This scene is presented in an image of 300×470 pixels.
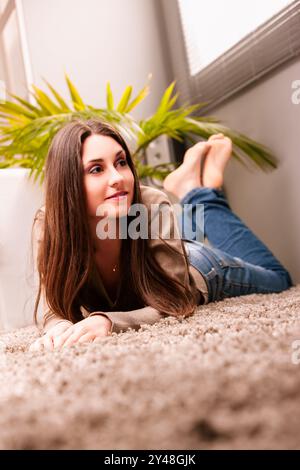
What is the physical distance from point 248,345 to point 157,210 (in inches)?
30.5

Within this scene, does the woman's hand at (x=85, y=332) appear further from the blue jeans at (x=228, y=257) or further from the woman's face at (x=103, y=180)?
the blue jeans at (x=228, y=257)

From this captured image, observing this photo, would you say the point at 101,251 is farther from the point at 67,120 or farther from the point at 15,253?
the point at 67,120

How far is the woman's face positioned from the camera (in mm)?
1021

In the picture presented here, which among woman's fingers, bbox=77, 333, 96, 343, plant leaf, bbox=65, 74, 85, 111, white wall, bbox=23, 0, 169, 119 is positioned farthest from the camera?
white wall, bbox=23, 0, 169, 119

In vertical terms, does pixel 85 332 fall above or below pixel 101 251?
below

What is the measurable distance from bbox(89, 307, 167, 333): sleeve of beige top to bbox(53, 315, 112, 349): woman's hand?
13 mm

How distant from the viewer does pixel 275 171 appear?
168 cm

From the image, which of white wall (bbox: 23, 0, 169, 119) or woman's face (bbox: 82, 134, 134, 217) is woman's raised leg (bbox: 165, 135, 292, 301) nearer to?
woman's face (bbox: 82, 134, 134, 217)

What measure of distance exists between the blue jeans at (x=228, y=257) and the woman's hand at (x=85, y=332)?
487mm

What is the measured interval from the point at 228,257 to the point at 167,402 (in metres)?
1.10

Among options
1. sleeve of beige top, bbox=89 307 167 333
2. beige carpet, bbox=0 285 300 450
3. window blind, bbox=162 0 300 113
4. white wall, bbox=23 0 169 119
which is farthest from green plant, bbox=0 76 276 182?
beige carpet, bbox=0 285 300 450

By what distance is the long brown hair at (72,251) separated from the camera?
1.03 m

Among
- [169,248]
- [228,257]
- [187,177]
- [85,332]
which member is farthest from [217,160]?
[85,332]

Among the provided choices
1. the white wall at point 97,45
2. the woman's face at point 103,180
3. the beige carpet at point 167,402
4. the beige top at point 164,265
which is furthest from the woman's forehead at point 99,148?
the white wall at point 97,45
